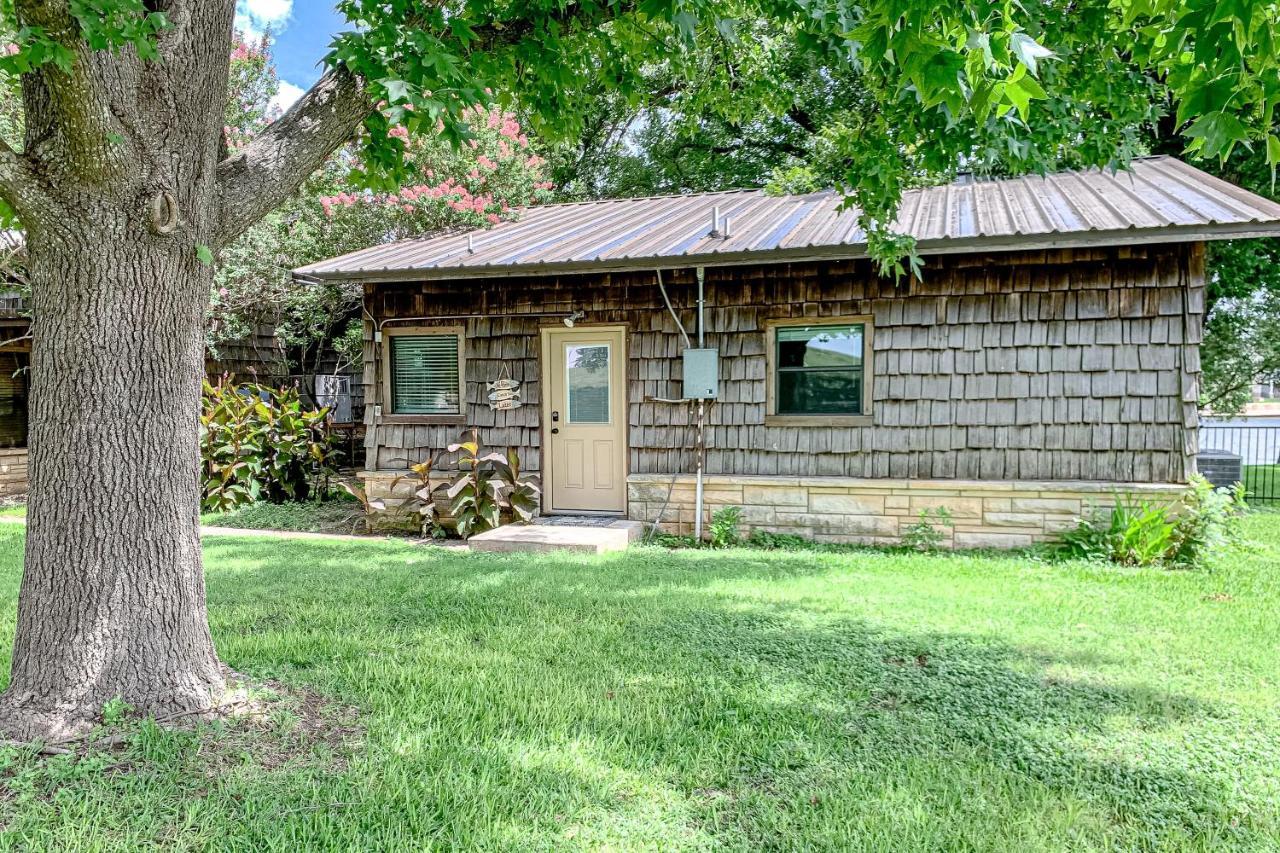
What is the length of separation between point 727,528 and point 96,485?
5422 millimetres

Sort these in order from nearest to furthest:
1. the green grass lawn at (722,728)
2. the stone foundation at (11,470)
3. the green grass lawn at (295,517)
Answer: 1. the green grass lawn at (722,728)
2. the green grass lawn at (295,517)
3. the stone foundation at (11,470)

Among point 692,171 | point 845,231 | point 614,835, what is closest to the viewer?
point 614,835

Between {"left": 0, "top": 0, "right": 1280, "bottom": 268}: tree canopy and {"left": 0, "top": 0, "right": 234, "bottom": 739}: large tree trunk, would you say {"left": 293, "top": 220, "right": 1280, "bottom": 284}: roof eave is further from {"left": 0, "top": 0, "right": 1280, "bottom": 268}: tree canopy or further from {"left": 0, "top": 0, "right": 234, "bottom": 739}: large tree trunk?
{"left": 0, "top": 0, "right": 234, "bottom": 739}: large tree trunk

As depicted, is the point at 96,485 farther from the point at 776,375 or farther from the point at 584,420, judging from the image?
the point at 776,375

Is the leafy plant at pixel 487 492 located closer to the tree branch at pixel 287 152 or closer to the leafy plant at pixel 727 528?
the leafy plant at pixel 727 528

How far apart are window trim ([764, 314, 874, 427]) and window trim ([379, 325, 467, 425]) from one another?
3224mm

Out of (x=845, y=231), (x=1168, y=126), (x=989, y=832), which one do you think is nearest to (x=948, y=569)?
(x=845, y=231)

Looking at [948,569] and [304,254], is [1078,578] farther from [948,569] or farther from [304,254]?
[304,254]

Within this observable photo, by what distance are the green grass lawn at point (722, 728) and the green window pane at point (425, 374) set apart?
132 inches

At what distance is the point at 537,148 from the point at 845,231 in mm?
8733

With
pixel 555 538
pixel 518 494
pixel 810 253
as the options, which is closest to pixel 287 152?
pixel 555 538

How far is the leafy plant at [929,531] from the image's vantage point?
6.80 metres

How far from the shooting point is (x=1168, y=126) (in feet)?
Result: 40.2

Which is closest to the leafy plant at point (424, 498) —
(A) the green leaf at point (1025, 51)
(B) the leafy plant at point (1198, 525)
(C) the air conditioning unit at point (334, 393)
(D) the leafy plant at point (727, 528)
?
(D) the leafy plant at point (727, 528)
